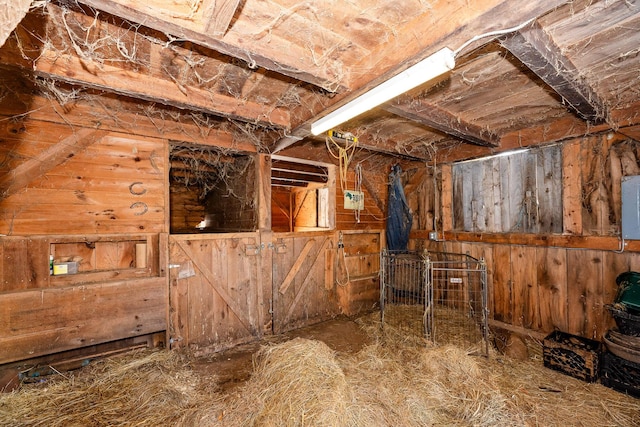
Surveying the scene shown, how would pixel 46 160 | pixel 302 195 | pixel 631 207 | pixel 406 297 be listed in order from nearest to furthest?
1. pixel 46 160
2. pixel 631 207
3. pixel 406 297
4. pixel 302 195

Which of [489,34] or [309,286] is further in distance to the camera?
[309,286]

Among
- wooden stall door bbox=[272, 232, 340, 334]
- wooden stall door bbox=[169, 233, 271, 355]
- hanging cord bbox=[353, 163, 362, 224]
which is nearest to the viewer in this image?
wooden stall door bbox=[169, 233, 271, 355]

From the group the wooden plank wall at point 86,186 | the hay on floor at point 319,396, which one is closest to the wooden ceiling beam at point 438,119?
the hay on floor at point 319,396

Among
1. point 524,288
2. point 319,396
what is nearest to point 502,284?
point 524,288

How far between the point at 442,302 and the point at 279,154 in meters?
3.05

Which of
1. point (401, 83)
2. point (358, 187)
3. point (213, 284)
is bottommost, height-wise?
point (213, 284)

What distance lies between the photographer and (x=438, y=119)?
2.67 m

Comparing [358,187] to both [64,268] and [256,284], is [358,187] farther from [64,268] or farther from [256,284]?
[64,268]

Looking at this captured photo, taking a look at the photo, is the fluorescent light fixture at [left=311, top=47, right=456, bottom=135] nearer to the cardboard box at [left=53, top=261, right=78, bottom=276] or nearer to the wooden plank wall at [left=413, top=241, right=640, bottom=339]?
the cardboard box at [left=53, top=261, right=78, bottom=276]

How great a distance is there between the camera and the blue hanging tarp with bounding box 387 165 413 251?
4520 mm

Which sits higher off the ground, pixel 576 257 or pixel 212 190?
pixel 212 190

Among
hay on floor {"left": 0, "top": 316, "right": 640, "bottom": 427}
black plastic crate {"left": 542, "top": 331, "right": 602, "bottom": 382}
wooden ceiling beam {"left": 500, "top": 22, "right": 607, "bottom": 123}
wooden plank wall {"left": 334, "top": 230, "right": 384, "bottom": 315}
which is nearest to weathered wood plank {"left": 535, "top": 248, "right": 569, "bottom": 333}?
black plastic crate {"left": 542, "top": 331, "right": 602, "bottom": 382}

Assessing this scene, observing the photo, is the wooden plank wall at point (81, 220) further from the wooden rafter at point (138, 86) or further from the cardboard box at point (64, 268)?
the wooden rafter at point (138, 86)

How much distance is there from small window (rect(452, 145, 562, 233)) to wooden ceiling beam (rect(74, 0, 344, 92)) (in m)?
2.82
